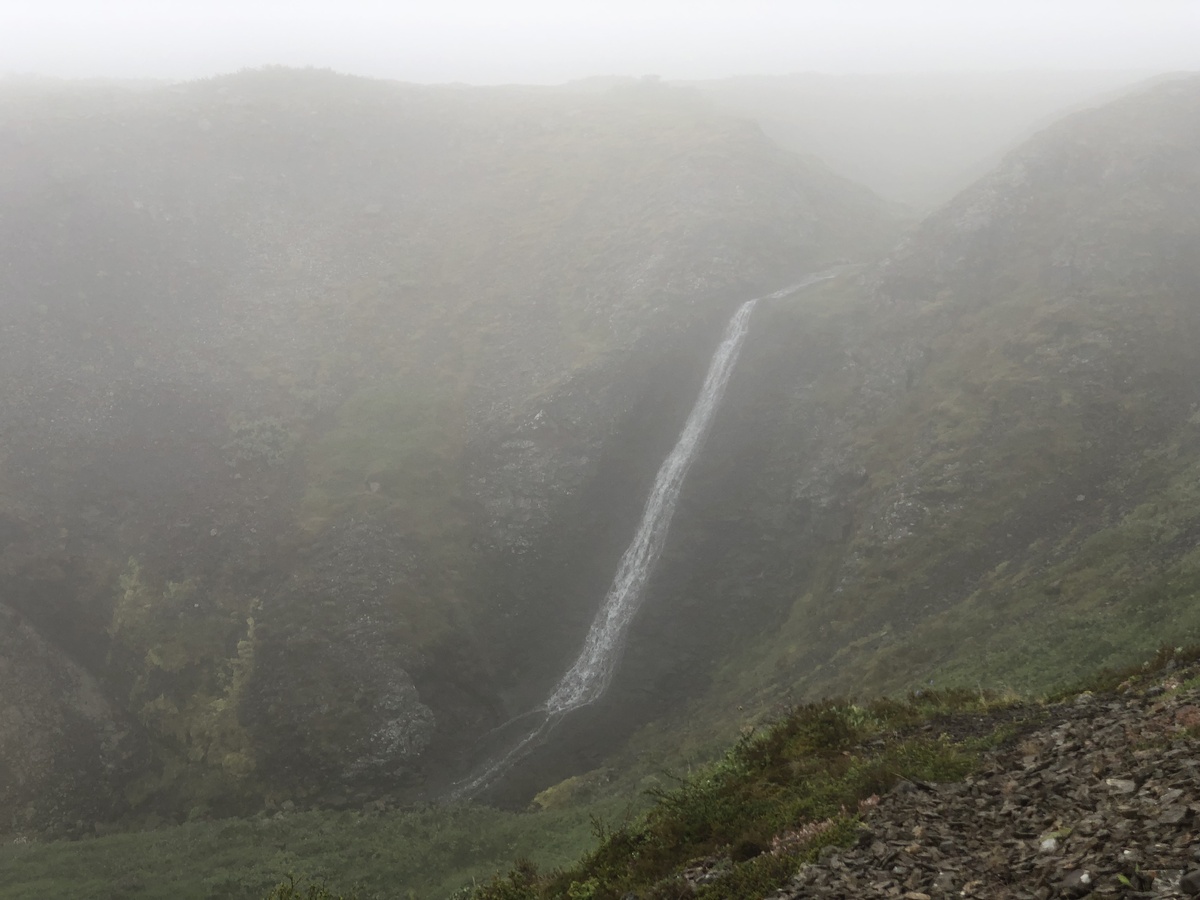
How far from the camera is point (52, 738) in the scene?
3694 cm

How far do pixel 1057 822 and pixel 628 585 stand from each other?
37.9 meters

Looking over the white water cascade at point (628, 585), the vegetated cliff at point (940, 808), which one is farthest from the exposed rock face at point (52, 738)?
the vegetated cliff at point (940, 808)

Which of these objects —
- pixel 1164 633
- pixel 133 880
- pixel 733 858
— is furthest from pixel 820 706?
pixel 133 880

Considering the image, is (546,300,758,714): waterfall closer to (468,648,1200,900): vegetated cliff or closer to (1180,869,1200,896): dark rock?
(468,648,1200,900): vegetated cliff

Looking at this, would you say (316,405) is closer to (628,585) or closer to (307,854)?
(628,585)

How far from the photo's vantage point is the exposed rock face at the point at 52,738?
115 ft

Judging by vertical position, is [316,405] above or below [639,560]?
above

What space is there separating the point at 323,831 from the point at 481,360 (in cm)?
3939

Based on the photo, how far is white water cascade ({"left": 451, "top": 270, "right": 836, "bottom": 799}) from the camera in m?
41.1

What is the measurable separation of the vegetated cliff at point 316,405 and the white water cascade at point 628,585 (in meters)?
1.37

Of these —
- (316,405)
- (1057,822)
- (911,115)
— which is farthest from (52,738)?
(911,115)

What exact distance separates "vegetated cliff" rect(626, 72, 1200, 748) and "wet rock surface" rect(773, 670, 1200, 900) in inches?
483

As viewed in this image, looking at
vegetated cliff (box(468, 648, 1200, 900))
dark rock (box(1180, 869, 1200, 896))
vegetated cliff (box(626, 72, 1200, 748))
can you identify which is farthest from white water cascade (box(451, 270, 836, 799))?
dark rock (box(1180, 869, 1200, 896))

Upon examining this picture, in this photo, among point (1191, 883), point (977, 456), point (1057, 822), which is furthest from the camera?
point (977, 456)
